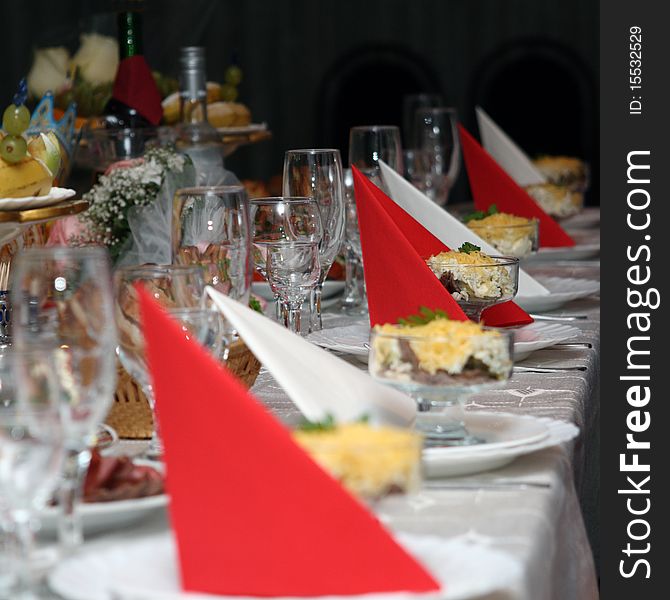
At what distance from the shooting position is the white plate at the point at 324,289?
2.03 meters

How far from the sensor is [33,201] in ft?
4.43

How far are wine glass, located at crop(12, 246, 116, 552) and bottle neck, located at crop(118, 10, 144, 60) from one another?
1506 millimetres

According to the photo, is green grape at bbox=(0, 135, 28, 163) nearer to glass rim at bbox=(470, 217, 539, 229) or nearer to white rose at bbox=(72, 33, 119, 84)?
glass rim at bbox=(470, 217, 539, 229)

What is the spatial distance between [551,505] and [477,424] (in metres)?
0.16

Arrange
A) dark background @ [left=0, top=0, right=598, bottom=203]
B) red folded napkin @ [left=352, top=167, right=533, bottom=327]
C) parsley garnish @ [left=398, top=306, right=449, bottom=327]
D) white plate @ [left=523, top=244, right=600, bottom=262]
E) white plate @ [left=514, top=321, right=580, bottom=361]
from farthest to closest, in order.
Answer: dark background @ [left=0, top=0, right=598, bottom=203] → white plate @ [left=523, top=244, right=600, bottom=262] → white plate @ [left=514, top=321, right=580, bottom=361] → red folded napkin @ [left=352, top=167, right=533, bottom=327] → parsley garnish @ [left=398, top=306, right=449, bottom=327]

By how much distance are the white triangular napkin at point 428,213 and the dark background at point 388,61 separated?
4.15 metres

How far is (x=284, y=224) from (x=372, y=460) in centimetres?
76

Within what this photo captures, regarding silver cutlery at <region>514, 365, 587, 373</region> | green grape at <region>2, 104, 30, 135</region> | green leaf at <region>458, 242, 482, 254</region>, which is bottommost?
silver cutlery at <region>514, 365, 587, 373</region>

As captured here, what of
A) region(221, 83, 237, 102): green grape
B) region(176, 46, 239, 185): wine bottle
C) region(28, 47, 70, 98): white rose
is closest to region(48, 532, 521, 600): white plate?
region(176, 46, 239, 185): wine bottle

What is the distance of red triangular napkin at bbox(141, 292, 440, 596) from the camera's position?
744mm

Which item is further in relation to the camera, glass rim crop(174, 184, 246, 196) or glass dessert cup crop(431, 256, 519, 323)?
glass dessert cup crop(431, 256, 519, 323)

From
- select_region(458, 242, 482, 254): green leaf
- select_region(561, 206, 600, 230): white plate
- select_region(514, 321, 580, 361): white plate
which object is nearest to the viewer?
select_region(514, 321, 580, 361): white plate

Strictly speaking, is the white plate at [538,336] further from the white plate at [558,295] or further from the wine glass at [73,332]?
the wine glass at [73,332]

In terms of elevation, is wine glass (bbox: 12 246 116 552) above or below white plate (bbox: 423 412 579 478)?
above
